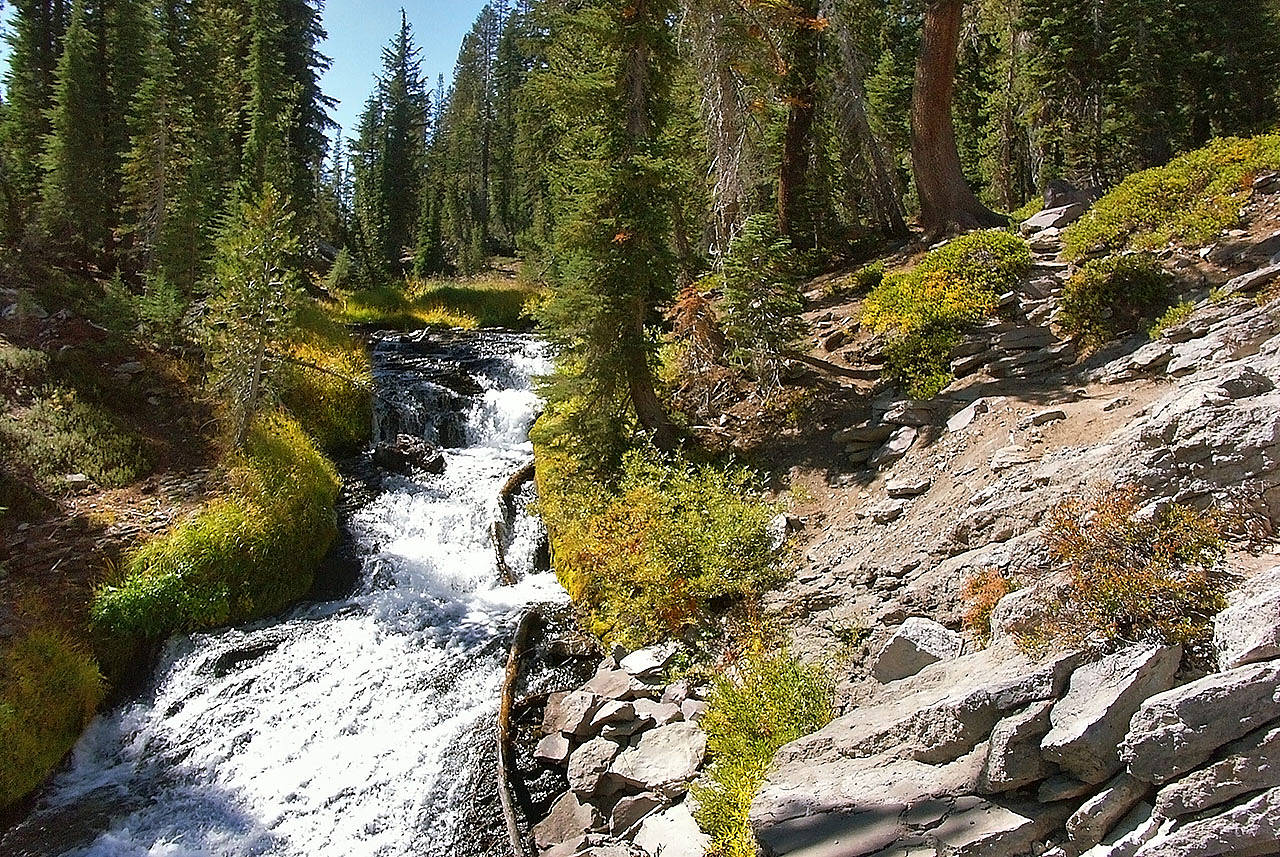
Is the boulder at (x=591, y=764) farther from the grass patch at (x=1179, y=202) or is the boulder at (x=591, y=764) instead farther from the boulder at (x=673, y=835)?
the grass patch at (x=1179, y=202)

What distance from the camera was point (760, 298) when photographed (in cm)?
1130

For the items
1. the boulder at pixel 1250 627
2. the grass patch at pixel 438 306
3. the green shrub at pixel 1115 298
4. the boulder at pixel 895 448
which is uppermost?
the grass patch at pixel 438 306

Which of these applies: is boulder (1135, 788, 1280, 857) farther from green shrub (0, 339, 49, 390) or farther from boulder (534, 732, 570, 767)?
green shrub (0, 339, 49, 390)

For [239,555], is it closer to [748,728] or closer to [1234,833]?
[748,728]

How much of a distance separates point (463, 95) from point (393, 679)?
209 feet

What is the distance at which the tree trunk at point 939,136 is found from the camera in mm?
12242

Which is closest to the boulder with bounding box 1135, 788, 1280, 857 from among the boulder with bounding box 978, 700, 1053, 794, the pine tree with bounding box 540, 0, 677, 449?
the boulder with bounding box 978, 700, 1053, 794

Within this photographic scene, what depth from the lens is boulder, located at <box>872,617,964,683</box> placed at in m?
5.97

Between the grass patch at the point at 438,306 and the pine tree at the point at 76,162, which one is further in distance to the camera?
the grass patch at the point at 438,306

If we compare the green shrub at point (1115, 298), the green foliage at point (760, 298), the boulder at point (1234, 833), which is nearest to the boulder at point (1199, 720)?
the boulder at point (1234, 833)

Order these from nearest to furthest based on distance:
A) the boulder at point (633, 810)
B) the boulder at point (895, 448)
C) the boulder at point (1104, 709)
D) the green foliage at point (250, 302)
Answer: the boulder at point (1104, 709)
the boulder at point (633, 810)
the boulder at point (895, 448)
the green foliage at point (250, 302)

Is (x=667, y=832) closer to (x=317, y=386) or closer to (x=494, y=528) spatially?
(x=494, y=528)

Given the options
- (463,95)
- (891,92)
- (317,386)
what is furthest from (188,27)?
(463,95)

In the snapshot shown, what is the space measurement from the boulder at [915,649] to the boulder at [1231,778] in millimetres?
2173
